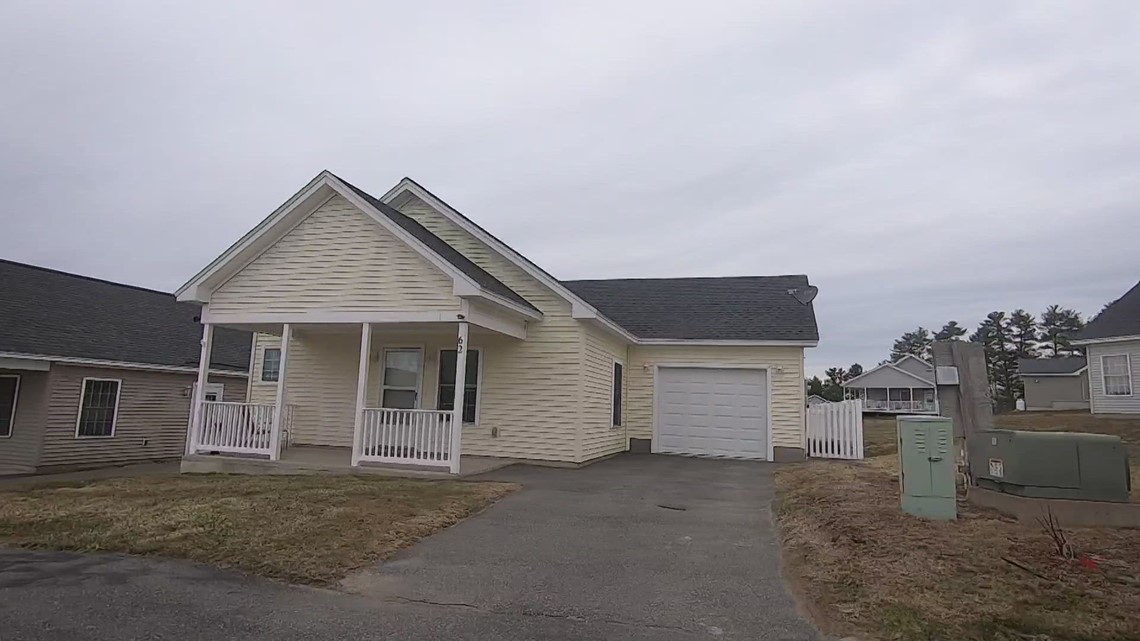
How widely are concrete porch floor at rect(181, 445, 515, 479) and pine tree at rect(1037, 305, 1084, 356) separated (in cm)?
6288

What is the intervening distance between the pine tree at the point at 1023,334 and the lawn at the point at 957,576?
63.5m

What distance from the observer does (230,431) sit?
11867mm

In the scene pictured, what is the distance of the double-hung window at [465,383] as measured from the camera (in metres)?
13.3

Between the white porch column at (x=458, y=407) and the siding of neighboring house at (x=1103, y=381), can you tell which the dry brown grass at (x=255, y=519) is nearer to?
the white porch column at (x=458, y=407)

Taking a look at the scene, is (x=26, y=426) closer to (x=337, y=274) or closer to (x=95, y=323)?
(x=95, y=323)

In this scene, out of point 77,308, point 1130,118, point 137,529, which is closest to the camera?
point 137,529

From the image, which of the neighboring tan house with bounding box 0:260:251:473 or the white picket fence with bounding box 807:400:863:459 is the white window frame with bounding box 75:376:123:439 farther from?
the white picket fence with bounding box 807:400:863:459

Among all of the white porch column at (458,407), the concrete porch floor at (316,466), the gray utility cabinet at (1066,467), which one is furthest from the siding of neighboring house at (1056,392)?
the white porch column at (458,407)

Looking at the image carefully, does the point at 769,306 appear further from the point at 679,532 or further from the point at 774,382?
the point at 679,532

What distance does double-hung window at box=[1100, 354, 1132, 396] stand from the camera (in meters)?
21.6

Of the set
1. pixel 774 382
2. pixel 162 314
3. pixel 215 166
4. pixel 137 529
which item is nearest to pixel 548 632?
pixel 137 529

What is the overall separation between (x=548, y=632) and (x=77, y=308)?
65.7 ft

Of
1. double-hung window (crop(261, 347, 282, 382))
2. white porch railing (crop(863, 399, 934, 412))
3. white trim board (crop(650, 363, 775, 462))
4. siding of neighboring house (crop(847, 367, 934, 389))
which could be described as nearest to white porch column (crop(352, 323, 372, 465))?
double-hung window (crop(261, 347, 282, 382))

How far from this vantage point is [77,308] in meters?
18.4
